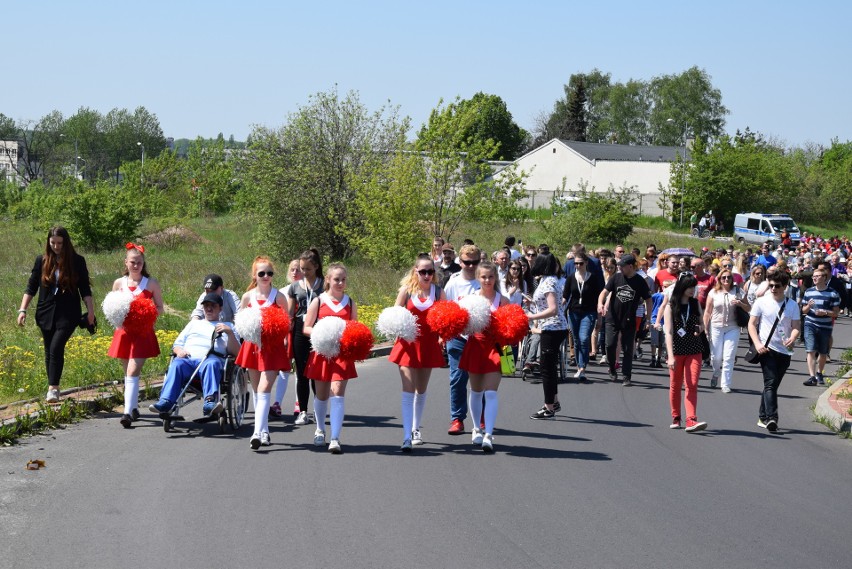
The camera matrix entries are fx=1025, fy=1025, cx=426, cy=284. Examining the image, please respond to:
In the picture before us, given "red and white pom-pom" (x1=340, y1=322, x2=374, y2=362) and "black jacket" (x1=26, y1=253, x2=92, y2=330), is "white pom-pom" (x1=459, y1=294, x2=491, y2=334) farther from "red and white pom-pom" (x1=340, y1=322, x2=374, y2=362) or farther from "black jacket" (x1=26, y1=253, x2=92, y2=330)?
"black jacket" (x1=26, y1=253, x2=92, y2=330)

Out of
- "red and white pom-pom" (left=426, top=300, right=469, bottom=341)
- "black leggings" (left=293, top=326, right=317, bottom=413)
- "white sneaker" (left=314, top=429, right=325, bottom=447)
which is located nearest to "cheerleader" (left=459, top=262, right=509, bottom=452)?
"red and white pom-pom" (left=426, top=300, right=469, bottom=341)

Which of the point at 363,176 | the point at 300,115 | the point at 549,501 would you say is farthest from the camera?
the point at 300,115

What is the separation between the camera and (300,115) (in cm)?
4341

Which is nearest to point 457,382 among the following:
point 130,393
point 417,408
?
point 417,408

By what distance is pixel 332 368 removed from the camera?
950 cm

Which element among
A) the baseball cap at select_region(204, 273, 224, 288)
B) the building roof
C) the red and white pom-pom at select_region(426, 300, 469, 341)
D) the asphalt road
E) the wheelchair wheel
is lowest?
the asphalt road

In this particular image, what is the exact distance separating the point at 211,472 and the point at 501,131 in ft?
366

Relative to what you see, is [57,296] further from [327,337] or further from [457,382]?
[457,382]

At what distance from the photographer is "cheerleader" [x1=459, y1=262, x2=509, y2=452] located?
9.78m

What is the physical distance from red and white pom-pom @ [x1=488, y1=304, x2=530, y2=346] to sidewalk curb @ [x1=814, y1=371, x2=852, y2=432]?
465cm

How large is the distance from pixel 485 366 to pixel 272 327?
6.76 ft

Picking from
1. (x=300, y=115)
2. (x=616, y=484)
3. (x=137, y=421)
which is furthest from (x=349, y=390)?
(x=300, y=115)

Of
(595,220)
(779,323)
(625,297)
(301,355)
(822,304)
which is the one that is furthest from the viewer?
(595,220)

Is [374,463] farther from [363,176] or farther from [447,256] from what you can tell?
[363,176]
